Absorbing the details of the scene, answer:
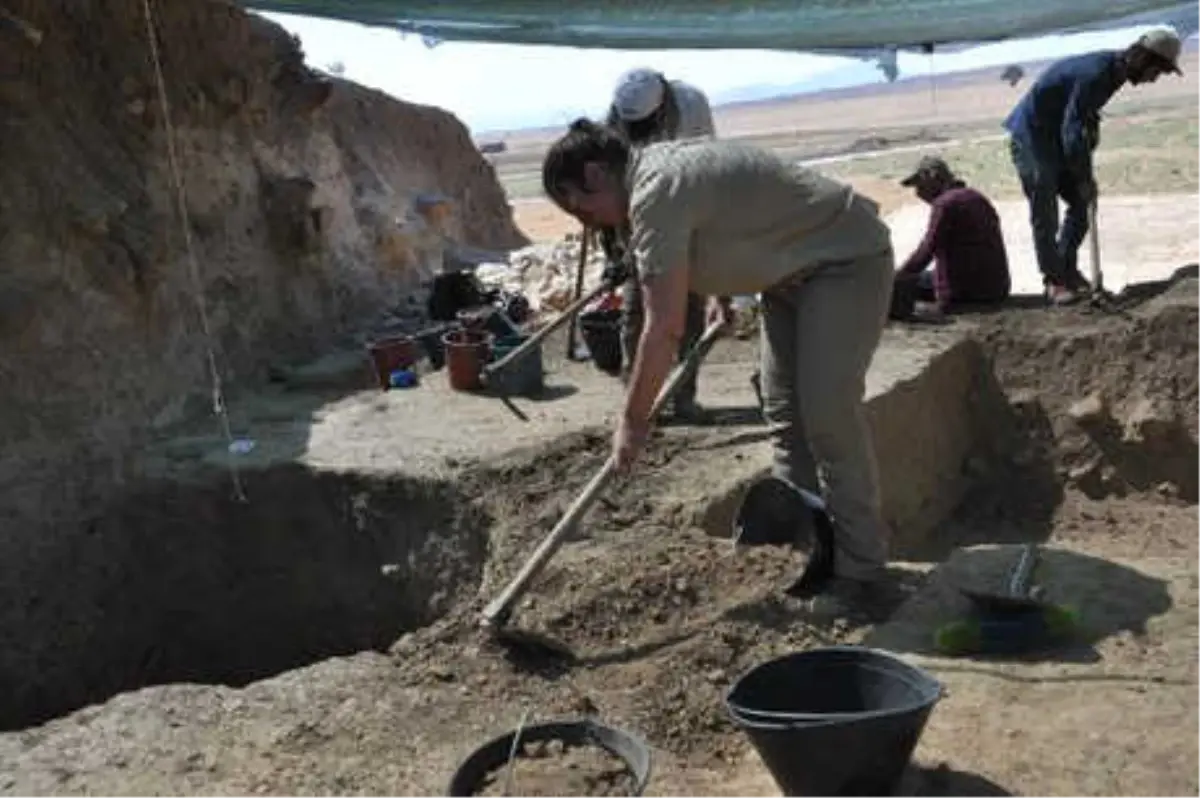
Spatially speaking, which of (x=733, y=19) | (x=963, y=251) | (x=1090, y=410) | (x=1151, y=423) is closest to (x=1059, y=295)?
(x=963, y=251)

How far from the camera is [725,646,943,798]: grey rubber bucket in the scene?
279 cm

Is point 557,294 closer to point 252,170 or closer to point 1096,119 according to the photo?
point 252,170

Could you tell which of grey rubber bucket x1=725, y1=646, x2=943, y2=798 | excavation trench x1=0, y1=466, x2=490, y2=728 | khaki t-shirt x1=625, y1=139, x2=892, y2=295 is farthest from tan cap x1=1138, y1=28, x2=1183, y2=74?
grey rubber bucket x1=725, y1=646, x2=943, y2=798

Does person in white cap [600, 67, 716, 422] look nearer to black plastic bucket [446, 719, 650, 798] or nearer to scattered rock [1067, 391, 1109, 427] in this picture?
scattered rock [1067, 391, 1109, 427]

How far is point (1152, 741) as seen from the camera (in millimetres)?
3090

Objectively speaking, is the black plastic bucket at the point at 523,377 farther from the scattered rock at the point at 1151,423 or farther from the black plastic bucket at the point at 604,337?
the scattered rock at the point at 1151,423

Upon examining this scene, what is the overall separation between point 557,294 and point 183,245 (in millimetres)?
4026

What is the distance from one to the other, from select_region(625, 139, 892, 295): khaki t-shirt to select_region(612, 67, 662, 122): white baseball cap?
5.86 feet

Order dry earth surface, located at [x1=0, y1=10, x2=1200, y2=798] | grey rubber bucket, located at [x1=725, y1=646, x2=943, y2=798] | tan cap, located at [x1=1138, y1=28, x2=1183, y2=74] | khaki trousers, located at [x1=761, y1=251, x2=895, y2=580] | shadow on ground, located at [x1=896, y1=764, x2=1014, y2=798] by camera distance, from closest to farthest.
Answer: grey rubber bucket, located at [x1=725, y1=646, x2=943, y2=798] → shadow on ground, located at [x1=896, y1=764, x2=1014, y2=798] → dry earth surface, located at [x1=0, y1=10, x2=1200, y2=798] → khaki trousers, located at [x1=761, y1=251, x2=895, y2=580] → tan cap, located at [x1=1138, y1=28, x2=1183, y2=74]

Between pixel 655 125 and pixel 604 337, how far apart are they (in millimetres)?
1975

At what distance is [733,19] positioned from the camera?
8.97m

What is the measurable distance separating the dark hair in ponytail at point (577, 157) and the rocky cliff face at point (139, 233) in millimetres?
3244

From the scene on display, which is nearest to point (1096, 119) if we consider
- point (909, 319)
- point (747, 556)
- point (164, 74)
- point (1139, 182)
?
point (909, 319)

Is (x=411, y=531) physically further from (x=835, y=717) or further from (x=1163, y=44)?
(x=1163, y=44)
